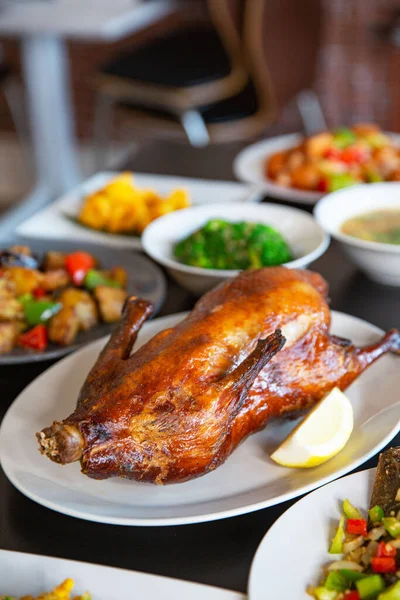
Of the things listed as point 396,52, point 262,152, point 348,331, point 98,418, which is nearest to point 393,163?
point 262,152

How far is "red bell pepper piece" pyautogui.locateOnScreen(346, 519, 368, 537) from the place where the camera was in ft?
2.97

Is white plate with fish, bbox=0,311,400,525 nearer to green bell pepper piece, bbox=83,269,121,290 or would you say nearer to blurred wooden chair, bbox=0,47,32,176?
green bell pepper piece, bbox=83,269,121,290

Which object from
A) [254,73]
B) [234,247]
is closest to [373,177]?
[234,247]

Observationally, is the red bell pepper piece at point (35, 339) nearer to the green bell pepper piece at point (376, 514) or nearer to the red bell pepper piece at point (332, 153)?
the green bell pepper piece at point (376, 514)

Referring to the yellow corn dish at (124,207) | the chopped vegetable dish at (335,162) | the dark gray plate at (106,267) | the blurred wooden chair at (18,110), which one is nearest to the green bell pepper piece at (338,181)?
the chopped vegetable dish at (335,162)

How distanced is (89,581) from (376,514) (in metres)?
Result: 0.35

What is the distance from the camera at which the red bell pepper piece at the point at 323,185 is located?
2.02 metres

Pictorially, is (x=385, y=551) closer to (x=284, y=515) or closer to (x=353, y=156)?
(x=284, y=515)

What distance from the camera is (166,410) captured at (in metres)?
0.96

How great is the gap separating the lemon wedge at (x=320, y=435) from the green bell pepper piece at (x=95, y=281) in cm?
61

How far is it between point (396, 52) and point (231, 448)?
415cm

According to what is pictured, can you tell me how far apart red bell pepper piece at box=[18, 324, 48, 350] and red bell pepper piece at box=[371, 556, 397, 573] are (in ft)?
2.43

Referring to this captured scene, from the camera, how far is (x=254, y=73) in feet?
12.4

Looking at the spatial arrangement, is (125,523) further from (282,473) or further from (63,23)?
Answer: (63,23)
